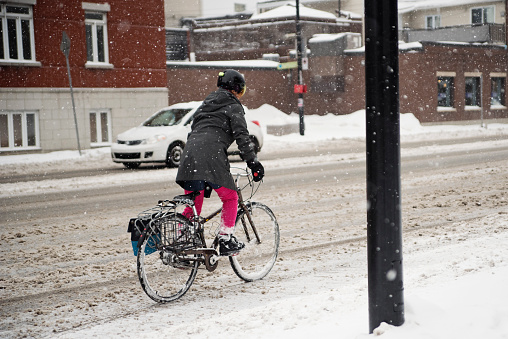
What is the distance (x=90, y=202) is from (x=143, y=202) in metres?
1.01

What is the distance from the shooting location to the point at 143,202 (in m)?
10.7

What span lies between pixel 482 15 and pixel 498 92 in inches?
319

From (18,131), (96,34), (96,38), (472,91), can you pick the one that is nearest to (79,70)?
(96,38)

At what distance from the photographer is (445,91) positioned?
39188 millimetres

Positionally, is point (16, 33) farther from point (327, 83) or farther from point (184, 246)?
point (327, 83)

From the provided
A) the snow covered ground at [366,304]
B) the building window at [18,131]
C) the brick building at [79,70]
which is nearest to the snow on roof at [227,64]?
the brick building at [79,70]

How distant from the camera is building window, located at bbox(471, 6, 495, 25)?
1898 inches

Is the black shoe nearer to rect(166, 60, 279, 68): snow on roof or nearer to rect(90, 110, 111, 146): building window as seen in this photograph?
rect(90, 110, 111, 146): building window

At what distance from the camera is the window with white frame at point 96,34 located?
24.0 metres

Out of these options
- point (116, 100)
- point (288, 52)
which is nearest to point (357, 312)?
point (116, 100)

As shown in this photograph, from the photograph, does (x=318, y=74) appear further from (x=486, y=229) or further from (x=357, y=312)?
(x=357, y=312)

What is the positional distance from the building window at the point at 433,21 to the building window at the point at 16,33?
37.9 metres

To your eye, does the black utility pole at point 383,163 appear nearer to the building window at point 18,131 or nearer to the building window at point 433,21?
the building window at point 18,131

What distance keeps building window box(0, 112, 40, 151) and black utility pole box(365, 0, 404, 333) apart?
20.3 meters
